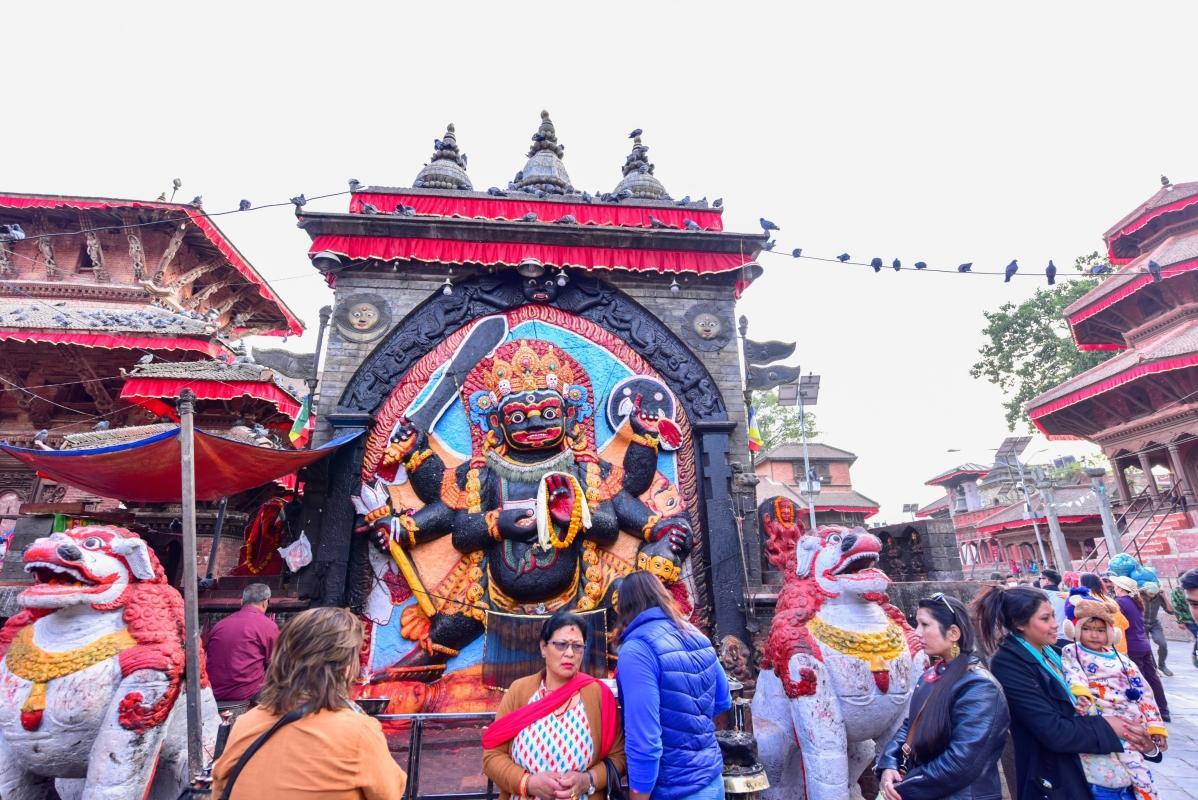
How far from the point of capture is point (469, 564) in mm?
6723

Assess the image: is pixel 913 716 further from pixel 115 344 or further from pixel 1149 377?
pixel 1149 377

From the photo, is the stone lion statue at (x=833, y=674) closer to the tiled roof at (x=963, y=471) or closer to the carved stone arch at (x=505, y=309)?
the carved stone arch at (x=505, y=309)

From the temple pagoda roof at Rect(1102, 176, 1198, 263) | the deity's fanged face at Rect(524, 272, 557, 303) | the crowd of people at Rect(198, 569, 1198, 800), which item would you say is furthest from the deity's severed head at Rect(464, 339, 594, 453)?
the temple pagoda roof at Rect(1102, 176, 1198, 263)

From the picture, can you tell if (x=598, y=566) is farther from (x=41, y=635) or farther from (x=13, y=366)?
(x=13, y=366)

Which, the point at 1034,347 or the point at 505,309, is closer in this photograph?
the point at 505,309

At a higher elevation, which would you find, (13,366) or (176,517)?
(13,366)

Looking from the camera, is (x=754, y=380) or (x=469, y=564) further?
(x=754, y=380)

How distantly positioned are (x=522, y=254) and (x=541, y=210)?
1205mm

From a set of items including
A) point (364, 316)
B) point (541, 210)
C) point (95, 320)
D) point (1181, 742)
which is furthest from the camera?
point (95, 320)

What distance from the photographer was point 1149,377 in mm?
14031

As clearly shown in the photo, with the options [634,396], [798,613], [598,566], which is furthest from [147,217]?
[798,613]

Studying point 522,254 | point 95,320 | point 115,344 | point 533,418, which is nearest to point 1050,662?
point 533,418

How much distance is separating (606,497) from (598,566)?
833mm

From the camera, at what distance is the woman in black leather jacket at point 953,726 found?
7.34 feet
